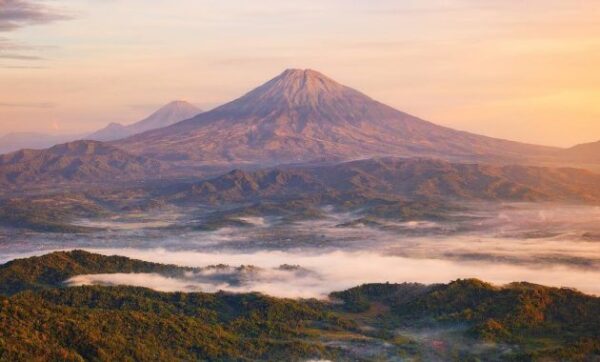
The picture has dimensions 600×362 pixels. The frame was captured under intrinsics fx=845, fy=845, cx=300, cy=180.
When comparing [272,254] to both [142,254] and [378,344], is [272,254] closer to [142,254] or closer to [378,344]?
[142,254]

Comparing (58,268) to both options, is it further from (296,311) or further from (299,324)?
(299,324)

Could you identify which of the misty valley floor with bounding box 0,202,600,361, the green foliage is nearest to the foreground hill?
the misty valley floor with bounding box 0,202,600,361

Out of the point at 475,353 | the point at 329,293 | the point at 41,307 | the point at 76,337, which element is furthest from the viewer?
the point at 329,293

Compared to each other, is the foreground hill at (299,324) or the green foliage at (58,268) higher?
the green foliage at (58,268)

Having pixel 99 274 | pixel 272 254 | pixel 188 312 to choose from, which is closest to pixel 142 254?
pixel 272 254

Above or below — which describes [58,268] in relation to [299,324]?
above

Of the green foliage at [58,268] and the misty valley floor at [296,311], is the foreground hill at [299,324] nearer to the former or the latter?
the misty valley floor at [296,311]

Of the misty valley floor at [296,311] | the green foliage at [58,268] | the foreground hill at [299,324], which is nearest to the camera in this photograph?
the foreground hill at [299,324]

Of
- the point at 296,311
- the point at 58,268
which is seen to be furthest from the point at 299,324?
the point at 58,268

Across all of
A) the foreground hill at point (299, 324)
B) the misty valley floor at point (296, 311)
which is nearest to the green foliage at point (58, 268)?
the misty valley floor at point (296, 311)
